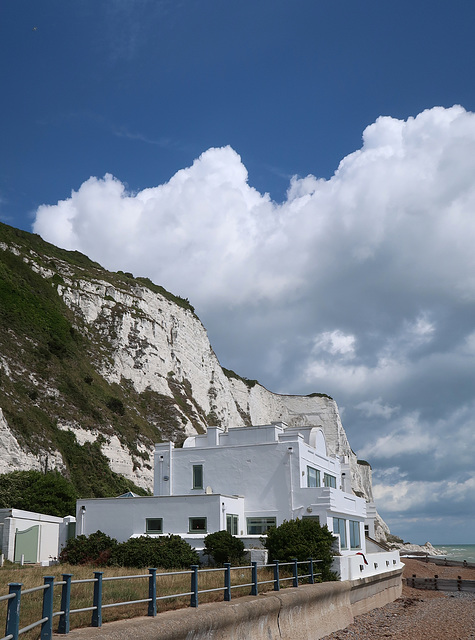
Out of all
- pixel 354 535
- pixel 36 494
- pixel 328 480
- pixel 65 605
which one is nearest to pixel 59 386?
pixel 36 494

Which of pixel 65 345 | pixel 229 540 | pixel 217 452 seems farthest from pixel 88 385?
pixel 229 540

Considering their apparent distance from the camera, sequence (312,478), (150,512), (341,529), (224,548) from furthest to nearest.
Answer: (312,478) → (341,529) → (150,512) → (224,548)

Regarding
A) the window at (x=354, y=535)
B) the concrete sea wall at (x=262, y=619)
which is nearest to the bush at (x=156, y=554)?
the concrete sea wall at (x=262, y=619)

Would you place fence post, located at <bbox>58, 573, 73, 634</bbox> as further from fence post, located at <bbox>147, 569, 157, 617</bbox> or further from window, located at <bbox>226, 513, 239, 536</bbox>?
window, located at <bbox>226, 513, 239, 536</bbox>

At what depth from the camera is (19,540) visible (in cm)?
3022

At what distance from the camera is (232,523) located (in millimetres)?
32438

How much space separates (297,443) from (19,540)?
51.0 ft

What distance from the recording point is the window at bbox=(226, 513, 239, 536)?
31.9 metres

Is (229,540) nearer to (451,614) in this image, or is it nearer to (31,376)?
(451,614)

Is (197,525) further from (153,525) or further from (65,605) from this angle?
(65,605)

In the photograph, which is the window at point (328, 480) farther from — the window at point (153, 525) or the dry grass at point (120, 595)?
the dry grass at point (120, 595)

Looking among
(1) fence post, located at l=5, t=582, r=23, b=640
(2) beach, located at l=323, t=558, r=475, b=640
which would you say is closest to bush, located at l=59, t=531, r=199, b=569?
(2) beach, located at l=323, t=558, r=475, b=640

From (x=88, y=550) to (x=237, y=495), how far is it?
9.67m

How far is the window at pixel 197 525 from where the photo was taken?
31188 mm
